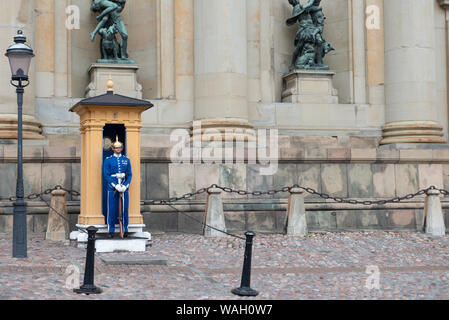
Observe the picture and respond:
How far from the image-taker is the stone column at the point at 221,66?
68.5 feet

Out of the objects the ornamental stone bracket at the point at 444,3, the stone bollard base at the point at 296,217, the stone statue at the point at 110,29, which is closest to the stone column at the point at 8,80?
the stone statue at the point at 110,29

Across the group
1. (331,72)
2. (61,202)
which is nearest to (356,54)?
(331,72)

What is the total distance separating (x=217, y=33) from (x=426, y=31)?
6855 mm

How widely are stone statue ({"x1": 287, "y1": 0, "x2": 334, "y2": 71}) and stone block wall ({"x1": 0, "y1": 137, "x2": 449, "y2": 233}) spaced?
522 centimetres

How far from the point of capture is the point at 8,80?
63.9 ft

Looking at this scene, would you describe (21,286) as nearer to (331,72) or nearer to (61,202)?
(61,202)

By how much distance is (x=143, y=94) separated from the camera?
22734 mm

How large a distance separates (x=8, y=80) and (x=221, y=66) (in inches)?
236

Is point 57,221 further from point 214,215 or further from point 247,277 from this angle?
point 247,277

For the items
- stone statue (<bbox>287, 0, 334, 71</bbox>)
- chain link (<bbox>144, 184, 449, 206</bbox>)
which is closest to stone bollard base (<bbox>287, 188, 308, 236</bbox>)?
chain link (<bbox>144, 184, 449, 206</bbox>)

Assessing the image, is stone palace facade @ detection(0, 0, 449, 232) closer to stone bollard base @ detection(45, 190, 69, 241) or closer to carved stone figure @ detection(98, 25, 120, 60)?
carved stone figure @ detection(98, 25, 120, 60)

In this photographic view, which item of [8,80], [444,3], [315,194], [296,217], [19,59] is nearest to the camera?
[19,59]

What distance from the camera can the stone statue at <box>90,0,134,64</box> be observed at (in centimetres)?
2155

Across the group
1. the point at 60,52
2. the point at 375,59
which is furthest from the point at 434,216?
the point at 60,52
